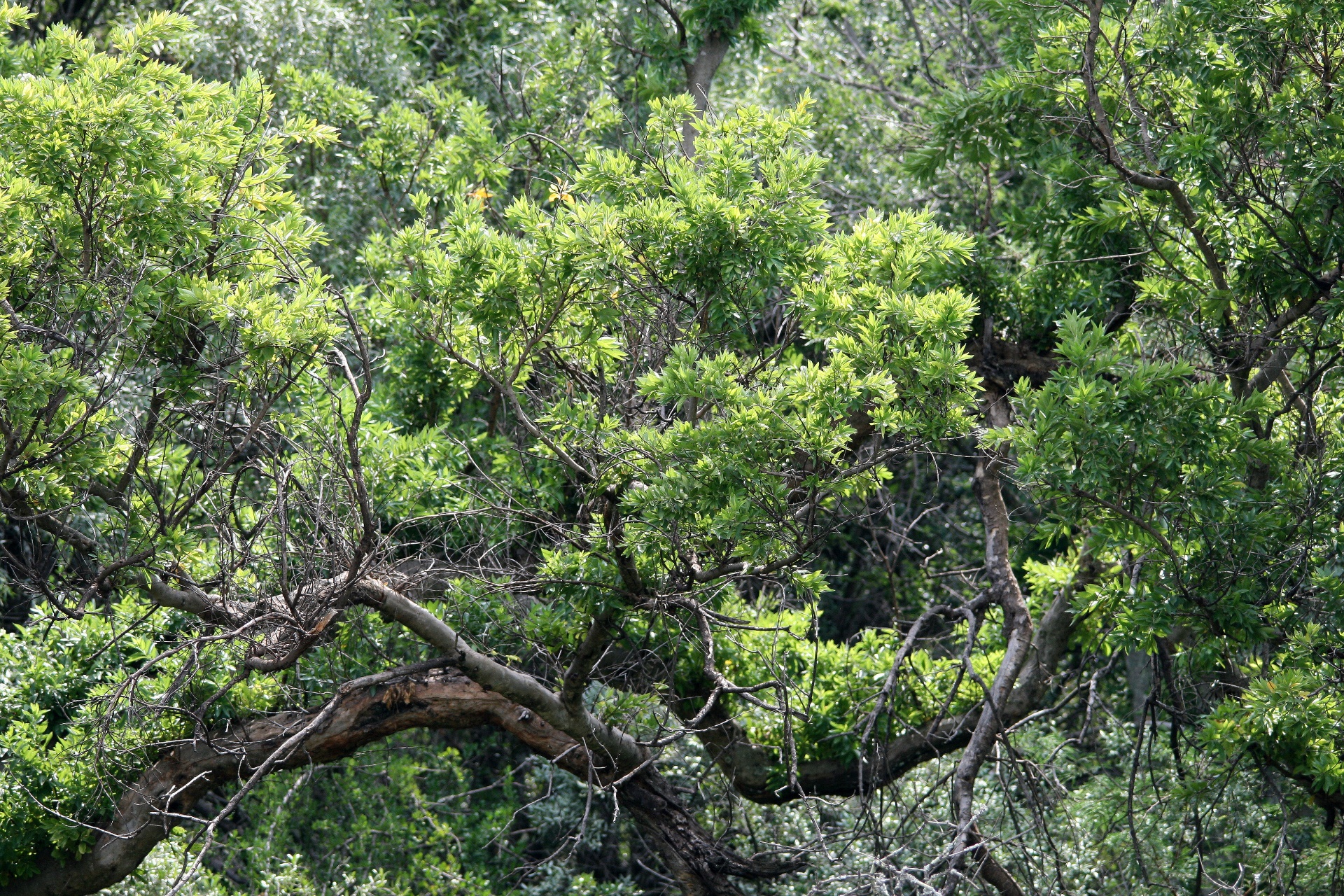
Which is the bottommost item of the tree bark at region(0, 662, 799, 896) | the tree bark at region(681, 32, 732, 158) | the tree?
the tree bark at region(0, 662, 799, 896)

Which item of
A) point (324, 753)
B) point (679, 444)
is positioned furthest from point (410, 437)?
point (679, 444)

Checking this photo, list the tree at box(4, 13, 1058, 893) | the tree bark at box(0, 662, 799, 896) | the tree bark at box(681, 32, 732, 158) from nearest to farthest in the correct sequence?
the tree at box(4, 13, 1058, 893) < the tree bark at box(0, 662, 799, 896) < the tree bark at box(681, 32, 732, 158)

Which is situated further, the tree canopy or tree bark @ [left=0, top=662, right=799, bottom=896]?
tree bark @ [left=0, top=662, right=799, bottom=896]

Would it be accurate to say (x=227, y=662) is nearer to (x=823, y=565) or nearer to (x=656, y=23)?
(x=656, y=23)

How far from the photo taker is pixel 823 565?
35.3 feet

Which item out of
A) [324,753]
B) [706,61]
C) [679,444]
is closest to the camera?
[679,444]

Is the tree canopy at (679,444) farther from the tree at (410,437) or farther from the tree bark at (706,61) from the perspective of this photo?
the tree bark at (706,61)

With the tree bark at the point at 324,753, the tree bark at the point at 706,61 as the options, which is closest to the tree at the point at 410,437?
the tree bark at the point at 324,753

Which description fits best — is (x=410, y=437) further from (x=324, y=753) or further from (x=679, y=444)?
(x=679, y=444)

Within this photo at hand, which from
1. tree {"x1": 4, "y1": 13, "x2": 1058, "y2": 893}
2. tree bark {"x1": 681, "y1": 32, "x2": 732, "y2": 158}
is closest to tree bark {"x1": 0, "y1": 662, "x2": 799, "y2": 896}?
tree {"x1": 4, "y1": 13, "x2": 1058, "y2": 893}

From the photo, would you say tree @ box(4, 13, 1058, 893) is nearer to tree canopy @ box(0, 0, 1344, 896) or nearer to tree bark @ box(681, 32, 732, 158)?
tree canopy @ box(0, 0, 1344, 896)

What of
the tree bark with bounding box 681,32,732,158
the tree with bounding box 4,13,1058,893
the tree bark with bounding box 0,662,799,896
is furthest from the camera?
the tree bark with bounding box 681,32,732,158

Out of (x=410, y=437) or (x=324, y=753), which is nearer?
(x=324, y=753)

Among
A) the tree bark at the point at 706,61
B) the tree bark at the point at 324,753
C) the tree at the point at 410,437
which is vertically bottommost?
the tree bark at the point at 324,753
